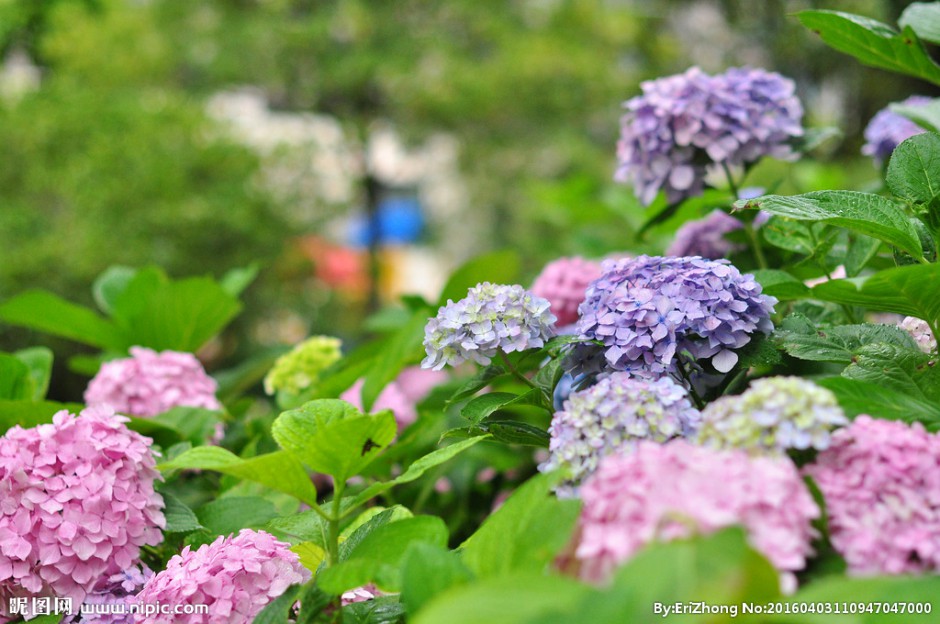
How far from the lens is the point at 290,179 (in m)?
6.21

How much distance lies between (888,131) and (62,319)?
5.37 ft

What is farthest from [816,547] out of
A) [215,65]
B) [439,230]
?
[439,230]

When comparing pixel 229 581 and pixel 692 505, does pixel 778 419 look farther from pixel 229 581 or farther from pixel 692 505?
pixel 229 581

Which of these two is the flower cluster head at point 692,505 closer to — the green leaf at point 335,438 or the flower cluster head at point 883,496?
the flower cluster head at point 883,496

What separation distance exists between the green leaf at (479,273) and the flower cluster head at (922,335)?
799 mm

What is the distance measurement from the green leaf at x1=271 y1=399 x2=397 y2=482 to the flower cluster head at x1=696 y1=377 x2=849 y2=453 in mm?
294

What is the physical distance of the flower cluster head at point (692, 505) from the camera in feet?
2.06

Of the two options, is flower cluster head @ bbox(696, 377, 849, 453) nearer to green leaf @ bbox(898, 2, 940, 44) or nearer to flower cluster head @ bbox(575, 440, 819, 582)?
flower cluster head @ bbox(575, 440, 819, 582)

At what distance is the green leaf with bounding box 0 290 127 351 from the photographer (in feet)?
5.86

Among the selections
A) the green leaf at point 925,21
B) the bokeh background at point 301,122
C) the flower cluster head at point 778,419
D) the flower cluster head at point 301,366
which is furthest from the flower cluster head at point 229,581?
the bokeh background at point 301,122

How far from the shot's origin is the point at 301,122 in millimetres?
7148

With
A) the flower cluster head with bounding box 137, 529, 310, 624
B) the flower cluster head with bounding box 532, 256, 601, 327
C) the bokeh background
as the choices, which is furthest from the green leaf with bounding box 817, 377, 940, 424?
the bokeh background

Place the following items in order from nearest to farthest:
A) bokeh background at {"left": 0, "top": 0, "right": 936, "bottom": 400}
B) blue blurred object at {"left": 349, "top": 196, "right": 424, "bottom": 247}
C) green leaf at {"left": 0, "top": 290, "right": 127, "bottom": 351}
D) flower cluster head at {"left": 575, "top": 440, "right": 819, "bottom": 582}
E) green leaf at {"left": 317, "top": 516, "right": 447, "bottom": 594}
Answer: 1. flower cluster head at {"left": 575, "top": 440, "right": 819, "bottom": 582}
2. green leaf at {"left": 317, "top": 516, "right": 447, "bottom": 594}
3. green leaf at {"left": 0, "top": 290, "right": 127, "bottom": 351}
4. bokeh background at {"left": 0, "top": 0, "right": 936, "bottom": 400}
5. blue blurred object at {"left": 349, "top": 196, "right": 424, "bottom": 247}

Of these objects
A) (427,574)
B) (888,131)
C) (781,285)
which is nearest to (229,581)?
(427,574)
